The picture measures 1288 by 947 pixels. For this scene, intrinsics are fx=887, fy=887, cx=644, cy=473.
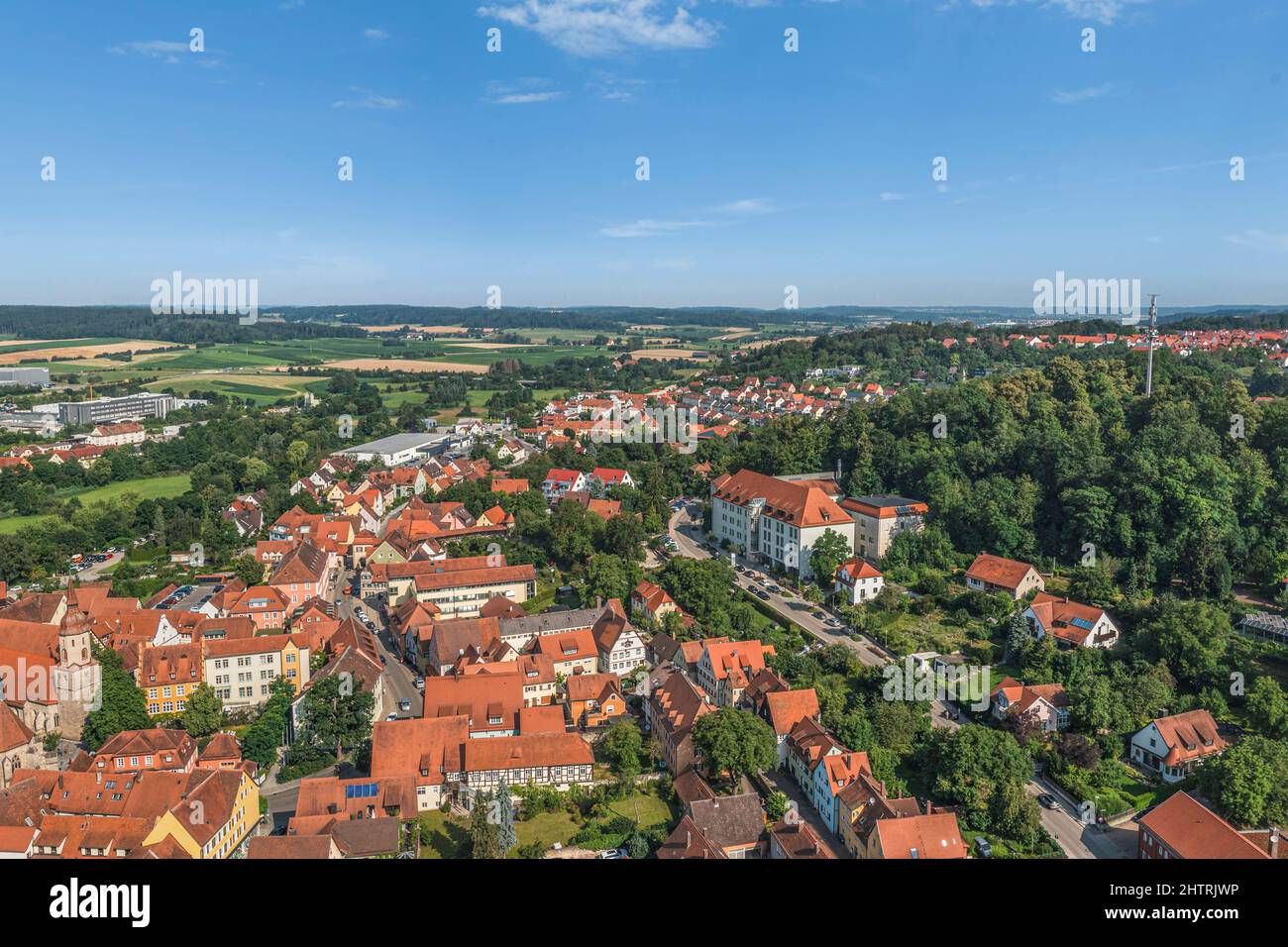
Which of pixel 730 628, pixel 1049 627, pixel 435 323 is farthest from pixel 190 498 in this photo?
pixel 435 323

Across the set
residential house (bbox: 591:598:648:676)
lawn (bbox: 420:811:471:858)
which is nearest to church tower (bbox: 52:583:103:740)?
lawn (bbox: 420:811:471:858)

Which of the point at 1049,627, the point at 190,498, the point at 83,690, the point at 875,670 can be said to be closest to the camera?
the point at 83,690

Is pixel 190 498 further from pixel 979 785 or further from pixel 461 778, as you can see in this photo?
pixel 979 785

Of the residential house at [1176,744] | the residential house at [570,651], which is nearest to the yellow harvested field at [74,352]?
the residential house at [570,651]

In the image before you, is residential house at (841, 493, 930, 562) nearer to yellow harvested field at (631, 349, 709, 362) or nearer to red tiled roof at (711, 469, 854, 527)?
red tiled roof at (711, 469, 854, 527)

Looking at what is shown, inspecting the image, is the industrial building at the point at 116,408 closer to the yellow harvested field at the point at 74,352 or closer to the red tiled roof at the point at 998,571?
the yellow harvested field at the point at 74,352

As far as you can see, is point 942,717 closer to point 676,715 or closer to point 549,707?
point 676,715
